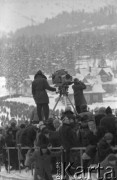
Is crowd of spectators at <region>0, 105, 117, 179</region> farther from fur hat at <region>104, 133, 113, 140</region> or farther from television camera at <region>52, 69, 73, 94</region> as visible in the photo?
television camera at <region>52, 69, 73, 94</region>

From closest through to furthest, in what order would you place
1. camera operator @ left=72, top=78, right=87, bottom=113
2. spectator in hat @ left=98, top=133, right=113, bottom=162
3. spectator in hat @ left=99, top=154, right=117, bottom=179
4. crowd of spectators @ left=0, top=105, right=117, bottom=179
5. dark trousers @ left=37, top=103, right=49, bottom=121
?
1. spectator in hat @ left=99, top=154, right=117, bottom=179
2. spectator in hat @ left=98, top=133, right=113, bottom=162
3. crowd of spectators @ left=0, top=105, right=117, bottom=179
4. dark trousers @ left=37, top=103, right=49, bottom=121
5. camera operator @ left=72, top=78, right=87, bottom=113

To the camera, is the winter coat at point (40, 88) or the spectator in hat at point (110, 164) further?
the winter coat at point (40, 88)

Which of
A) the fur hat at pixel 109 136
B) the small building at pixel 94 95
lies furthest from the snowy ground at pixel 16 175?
the small building at pixel 94 95

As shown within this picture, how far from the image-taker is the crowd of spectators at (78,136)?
10.4 meters

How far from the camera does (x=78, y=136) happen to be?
11.8 meters

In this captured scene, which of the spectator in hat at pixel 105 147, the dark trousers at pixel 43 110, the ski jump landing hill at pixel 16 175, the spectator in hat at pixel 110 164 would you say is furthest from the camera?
the dark trousers at pixel 43 110

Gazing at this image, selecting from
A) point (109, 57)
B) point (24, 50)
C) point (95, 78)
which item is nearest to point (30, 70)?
point (24, 50)

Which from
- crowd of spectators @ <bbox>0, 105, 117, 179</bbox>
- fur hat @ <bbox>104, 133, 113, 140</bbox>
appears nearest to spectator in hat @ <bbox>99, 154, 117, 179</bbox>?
crowd of spectators @ <bbox>0, 105, 117, 179</bbox>

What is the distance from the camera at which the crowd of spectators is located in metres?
10.4

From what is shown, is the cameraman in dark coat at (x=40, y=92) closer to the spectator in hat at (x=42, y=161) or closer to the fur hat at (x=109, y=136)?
the spectator in hat at (x=42, y=161)

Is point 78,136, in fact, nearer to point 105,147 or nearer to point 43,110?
point 105,147

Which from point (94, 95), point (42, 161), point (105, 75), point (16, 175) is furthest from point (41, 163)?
point (105, 75)

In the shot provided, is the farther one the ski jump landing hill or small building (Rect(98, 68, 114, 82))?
small building (Rect(98, 68, 114, 82))

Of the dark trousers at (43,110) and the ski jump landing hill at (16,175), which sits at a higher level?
the dark trousers at (43,110)
